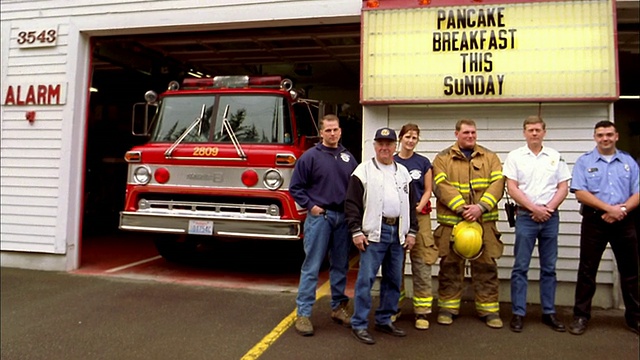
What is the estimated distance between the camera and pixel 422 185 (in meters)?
4.50

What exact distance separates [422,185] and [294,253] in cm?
286

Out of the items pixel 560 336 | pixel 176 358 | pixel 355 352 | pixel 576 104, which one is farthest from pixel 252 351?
pixel 576 104

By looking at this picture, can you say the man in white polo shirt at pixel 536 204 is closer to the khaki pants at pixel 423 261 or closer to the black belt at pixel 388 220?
the khaki pants at pixel 423 261

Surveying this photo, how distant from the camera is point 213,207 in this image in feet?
19.4

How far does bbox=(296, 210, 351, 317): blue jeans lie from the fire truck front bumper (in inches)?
47.1

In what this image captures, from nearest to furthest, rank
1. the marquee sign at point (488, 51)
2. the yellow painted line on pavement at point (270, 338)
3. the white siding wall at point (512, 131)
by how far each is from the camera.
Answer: the yellow painted line on pavement at point (270, 338) → the marquee sign at point (488, 51) → the white siding wall at point (512, 131)

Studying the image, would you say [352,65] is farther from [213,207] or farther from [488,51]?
[213,207]

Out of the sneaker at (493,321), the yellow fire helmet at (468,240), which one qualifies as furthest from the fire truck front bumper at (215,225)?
the sneaker at (493,321)

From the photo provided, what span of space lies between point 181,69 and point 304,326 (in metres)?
7.09

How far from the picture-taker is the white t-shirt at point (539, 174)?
4.29 meters

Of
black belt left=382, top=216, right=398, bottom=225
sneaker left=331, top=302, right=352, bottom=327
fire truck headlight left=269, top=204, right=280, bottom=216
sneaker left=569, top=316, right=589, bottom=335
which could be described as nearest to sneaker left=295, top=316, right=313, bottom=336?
sneaker left=331, top=302, right=352, bottom=327

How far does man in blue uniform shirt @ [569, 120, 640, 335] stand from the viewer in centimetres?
422

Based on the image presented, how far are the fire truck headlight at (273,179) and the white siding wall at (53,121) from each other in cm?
212

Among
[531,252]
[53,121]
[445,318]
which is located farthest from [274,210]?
[53,121]
